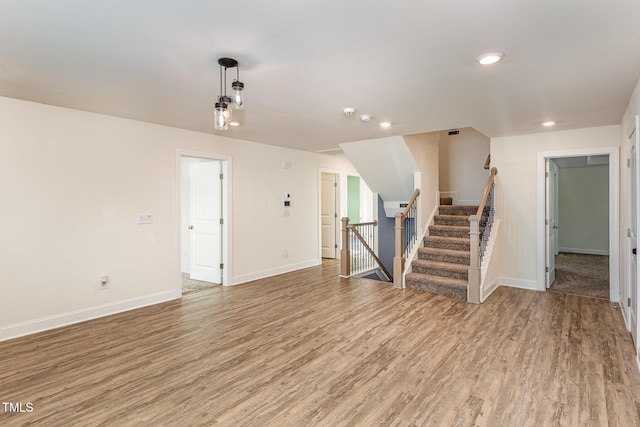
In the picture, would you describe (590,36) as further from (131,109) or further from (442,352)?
(131,109)

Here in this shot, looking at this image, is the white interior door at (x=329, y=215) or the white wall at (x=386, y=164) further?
the white interior door at (x=329, y=215)

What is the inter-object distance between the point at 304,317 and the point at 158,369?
1.68m

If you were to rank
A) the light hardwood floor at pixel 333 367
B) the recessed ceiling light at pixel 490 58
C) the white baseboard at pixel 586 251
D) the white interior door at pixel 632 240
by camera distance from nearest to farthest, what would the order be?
the light hardwood floor at pixel 333 367 → the recessed ceiling light at pixel 490 58 → the white interior door at pixel 632 240 → the white baseboard at pixel 586 251

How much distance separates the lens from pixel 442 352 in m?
3.03

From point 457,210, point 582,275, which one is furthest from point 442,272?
point 582,275

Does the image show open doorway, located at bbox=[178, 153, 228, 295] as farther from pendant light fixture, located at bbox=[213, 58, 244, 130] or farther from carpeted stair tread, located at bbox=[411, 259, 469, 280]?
carpeted stair tread, located at bbox=[411, 259, 469, 280]

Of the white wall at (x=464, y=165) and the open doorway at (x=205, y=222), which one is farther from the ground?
the white wall at (x=464, y=165)

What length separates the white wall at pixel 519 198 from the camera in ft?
16.6

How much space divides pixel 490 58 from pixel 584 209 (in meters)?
8.30

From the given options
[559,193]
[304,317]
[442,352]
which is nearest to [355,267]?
[304,317]

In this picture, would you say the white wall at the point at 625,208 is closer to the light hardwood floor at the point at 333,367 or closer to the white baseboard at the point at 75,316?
the light hardwood floor at the point at 333,367

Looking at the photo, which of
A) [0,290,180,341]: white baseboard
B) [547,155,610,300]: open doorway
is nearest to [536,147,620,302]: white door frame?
[547,155,610,300]: open doorway

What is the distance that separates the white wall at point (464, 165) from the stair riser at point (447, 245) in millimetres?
1766

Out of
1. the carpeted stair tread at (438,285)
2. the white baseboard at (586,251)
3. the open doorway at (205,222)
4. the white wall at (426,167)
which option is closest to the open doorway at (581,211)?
the white baseboard at (586,251)
